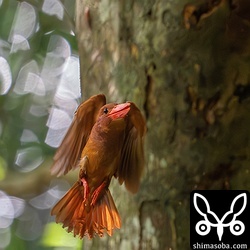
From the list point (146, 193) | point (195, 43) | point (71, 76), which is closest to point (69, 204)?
point (146, 193)

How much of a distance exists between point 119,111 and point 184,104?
13 cm

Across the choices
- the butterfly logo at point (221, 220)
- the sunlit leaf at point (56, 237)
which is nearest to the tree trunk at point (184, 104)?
the butterfly logo at point (221, 220)

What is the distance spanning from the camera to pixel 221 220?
700mm

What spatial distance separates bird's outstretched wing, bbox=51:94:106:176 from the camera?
26.1 inches

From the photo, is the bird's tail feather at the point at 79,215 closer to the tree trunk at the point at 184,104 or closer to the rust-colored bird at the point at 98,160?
the rust-colored bird at the point at 98,160

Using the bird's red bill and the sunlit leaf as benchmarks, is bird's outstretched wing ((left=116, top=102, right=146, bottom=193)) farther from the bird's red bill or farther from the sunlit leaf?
the sunlit leaf

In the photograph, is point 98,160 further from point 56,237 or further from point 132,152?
point 56,237

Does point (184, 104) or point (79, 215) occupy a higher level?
point (184, 104)

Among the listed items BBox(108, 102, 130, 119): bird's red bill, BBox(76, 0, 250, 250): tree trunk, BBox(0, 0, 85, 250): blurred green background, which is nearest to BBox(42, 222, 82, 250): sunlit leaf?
BBox(0, 0, 85, 250): blurred green background

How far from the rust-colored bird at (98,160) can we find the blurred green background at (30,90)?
106cm

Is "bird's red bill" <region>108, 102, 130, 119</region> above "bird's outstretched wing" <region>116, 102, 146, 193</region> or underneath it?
above

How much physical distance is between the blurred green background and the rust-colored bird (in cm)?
106

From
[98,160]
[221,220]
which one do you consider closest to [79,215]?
[98,160]

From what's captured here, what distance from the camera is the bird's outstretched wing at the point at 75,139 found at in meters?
0.66
